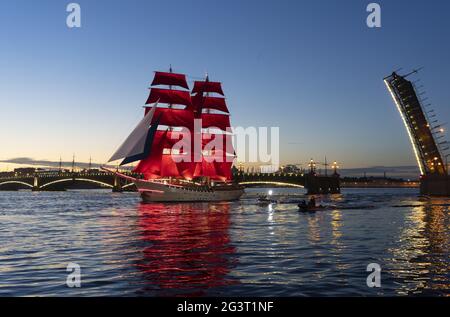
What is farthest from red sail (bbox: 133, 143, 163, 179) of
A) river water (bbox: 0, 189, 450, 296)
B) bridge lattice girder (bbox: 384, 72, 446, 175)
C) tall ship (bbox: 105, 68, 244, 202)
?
river water (bbox: 0, 189, 450, 296)

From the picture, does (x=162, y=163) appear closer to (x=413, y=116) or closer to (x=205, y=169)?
(x=205, y=169)

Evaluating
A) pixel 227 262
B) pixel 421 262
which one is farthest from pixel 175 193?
pixel 421 262

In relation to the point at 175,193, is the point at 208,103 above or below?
above

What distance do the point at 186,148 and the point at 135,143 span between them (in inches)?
772

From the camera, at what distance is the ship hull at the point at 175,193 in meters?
83.6

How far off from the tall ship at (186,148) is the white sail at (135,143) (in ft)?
5.62

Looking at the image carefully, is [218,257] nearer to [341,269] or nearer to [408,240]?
[341,269]

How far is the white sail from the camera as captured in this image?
226 feet

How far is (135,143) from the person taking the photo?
70500 mm

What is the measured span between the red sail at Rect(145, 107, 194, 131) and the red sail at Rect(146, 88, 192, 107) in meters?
2.08

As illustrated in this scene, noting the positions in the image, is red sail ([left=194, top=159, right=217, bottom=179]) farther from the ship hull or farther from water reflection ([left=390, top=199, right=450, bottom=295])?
water reflection ([left=390, top=199, right=450, bottom=295])
